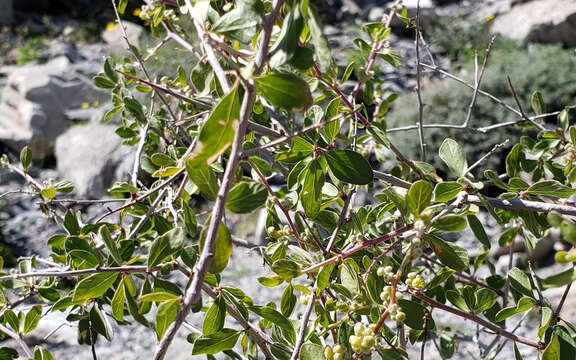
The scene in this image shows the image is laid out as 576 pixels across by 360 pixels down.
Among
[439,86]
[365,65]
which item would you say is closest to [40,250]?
[365,65]

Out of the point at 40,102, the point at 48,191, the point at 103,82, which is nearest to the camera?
the point at 48,191

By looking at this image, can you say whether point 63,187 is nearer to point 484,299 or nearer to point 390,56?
point 390,56

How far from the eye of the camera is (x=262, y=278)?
2.15 ft

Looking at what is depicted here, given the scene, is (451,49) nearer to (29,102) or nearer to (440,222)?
(29,102)

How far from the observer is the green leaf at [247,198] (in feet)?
1.60

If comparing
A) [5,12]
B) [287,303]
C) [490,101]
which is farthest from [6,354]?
[5,12]

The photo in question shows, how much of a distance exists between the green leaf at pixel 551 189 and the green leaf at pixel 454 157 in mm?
102

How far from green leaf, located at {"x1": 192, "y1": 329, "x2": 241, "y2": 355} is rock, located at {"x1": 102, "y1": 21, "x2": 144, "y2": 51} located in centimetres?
679

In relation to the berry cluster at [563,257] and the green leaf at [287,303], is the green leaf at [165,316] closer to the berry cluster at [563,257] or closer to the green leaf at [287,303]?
the green leaf at [287,303]

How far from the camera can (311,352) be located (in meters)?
0.61

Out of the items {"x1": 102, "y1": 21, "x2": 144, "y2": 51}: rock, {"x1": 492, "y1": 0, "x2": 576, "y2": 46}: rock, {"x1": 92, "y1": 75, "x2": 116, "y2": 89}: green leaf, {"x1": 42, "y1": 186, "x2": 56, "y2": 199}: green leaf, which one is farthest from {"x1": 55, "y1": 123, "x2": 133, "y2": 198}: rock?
{"x1": 492, "y1": 0, "x2": 576, "y2": 46}: rock

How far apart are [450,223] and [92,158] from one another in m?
4.87

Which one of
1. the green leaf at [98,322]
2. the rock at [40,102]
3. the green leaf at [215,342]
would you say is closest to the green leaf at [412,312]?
the green leaf at [215,342]

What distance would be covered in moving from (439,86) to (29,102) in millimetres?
5034
